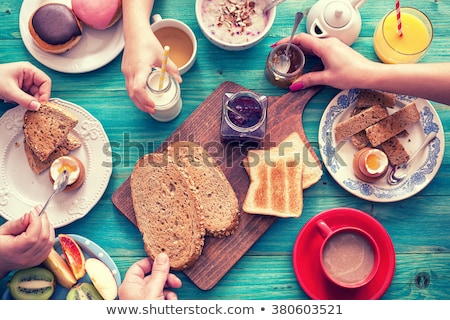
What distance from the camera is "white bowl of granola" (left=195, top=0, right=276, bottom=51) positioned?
1561 millimetres

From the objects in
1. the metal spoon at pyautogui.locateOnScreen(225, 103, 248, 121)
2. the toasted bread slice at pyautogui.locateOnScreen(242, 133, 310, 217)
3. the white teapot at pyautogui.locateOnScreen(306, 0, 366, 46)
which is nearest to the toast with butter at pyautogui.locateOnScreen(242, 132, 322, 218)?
the toasted bread slice at pyautogui.locateOnScreen(242, 133, 310, 217)

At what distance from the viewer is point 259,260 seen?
156 cm

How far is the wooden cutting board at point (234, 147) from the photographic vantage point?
153 centimetres

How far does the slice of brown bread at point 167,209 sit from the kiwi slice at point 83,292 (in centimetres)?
20

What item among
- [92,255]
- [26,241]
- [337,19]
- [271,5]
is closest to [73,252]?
[92,255]

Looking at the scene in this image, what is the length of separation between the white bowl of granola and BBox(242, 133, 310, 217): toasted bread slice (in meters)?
0.35

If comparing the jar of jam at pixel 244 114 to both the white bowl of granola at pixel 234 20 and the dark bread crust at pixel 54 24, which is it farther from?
the dark bread crust at pixel 54 24

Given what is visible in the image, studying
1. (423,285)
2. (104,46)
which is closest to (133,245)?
(104,46)

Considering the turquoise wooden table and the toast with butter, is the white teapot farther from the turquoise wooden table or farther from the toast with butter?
the toast with butter

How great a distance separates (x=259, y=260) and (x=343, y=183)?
1.20ft

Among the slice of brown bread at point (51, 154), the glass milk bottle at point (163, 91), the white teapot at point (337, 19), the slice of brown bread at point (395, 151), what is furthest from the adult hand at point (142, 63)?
the slice of brown bread at point (395, 151)

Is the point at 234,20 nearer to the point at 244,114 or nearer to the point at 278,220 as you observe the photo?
the point at 244,114

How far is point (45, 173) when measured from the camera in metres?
1.57

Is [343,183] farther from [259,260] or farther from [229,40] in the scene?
[229,40]
